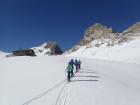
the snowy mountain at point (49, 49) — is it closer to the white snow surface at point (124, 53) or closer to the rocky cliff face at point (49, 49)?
the rocky cliff face at point (49, 49)

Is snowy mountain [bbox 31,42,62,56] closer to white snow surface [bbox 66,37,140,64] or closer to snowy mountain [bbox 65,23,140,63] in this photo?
snowy mountain [bbox 65,23,140,63]

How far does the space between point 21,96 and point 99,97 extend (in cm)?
486

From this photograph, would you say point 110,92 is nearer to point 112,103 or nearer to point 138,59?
point 112,103

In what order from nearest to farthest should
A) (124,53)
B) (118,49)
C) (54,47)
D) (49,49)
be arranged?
(124,53) < (118,49) < (54,47) < (49,49)

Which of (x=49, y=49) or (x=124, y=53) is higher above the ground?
(x=49, y=49)

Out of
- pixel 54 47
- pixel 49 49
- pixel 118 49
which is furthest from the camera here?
pixel 49 49

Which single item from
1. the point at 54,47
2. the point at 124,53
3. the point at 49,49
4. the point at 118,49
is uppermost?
the point at 54,47

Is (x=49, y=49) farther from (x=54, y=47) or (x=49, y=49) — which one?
(x=54, y=47)

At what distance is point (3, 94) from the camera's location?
1434 cm

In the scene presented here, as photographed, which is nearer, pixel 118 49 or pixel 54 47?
pixel 118 49

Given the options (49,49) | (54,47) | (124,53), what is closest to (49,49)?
(49,49)

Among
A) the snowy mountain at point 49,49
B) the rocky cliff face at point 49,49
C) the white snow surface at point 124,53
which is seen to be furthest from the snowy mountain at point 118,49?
the snowy mountain at point 49,49

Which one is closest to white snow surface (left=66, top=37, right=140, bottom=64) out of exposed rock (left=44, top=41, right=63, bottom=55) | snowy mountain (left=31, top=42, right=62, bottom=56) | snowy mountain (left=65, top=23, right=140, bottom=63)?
snowy mountain (left=65, top=23, right=140, bottom=63)

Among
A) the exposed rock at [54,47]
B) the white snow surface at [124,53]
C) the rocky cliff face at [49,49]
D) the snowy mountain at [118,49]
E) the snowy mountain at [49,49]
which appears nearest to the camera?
the white snow surface at [124,53]
